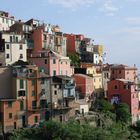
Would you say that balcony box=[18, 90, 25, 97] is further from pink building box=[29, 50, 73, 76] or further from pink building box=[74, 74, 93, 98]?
pink building box=[74, 74, 93, 98]

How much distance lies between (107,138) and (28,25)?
26.4m

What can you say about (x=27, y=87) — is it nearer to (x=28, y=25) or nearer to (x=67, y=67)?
(x=67, y=67)

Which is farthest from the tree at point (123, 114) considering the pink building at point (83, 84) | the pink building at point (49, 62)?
the pink building at point (49, 62)

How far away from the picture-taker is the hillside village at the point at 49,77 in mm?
52750

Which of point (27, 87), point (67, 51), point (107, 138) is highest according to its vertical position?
point (67, 51)

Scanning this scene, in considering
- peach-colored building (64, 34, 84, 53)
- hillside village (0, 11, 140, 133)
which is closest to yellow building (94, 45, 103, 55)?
hillside village (0, 11, 140, 133)

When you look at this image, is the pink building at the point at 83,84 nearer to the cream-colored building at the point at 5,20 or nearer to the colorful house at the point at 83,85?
the colorful house at the point at 83,85

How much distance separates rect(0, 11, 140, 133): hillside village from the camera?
173ft

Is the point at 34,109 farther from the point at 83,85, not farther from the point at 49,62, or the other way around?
the point at 83,85

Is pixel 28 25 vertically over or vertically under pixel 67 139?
over

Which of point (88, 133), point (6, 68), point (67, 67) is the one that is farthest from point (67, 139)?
point (67, 67)

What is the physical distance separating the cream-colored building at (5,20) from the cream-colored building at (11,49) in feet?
32.8

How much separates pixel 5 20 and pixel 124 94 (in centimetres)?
2055

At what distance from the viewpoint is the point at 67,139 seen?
49562 millimetres
